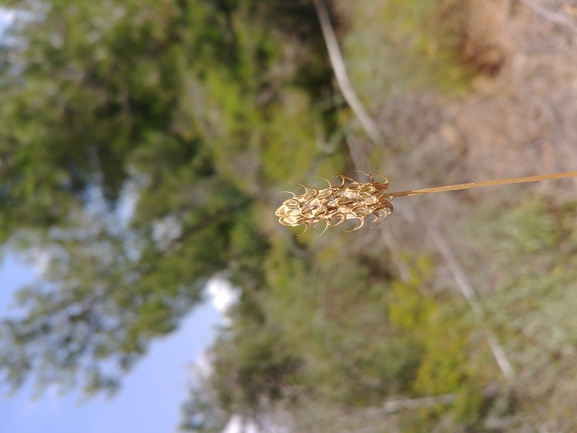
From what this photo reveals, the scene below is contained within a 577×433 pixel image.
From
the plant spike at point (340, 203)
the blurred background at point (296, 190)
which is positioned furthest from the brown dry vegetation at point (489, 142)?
the plant spike at point (340, 203)

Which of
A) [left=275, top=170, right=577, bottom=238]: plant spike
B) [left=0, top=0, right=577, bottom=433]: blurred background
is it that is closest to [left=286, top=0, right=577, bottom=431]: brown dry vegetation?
[left=0, top=0, right=577, bottom=433]: blurred background

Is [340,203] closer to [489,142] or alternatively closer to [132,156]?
[489,142]

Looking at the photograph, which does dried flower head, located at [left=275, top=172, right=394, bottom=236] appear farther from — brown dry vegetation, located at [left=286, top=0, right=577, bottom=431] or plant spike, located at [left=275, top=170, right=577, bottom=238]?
brown dry vegetation, located at [left=286, top=0, right=577, bottom=431]

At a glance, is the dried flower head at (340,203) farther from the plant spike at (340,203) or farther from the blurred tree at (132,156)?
the blurred tree at (132,156)

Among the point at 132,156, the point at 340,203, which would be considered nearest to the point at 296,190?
the point at 132,156

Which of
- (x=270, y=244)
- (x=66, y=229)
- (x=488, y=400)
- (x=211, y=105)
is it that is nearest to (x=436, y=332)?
(x=488, y=400)

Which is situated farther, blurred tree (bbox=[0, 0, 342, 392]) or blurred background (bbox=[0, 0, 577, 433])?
blurred tree (bbox=[0, 0, 342, 392])
